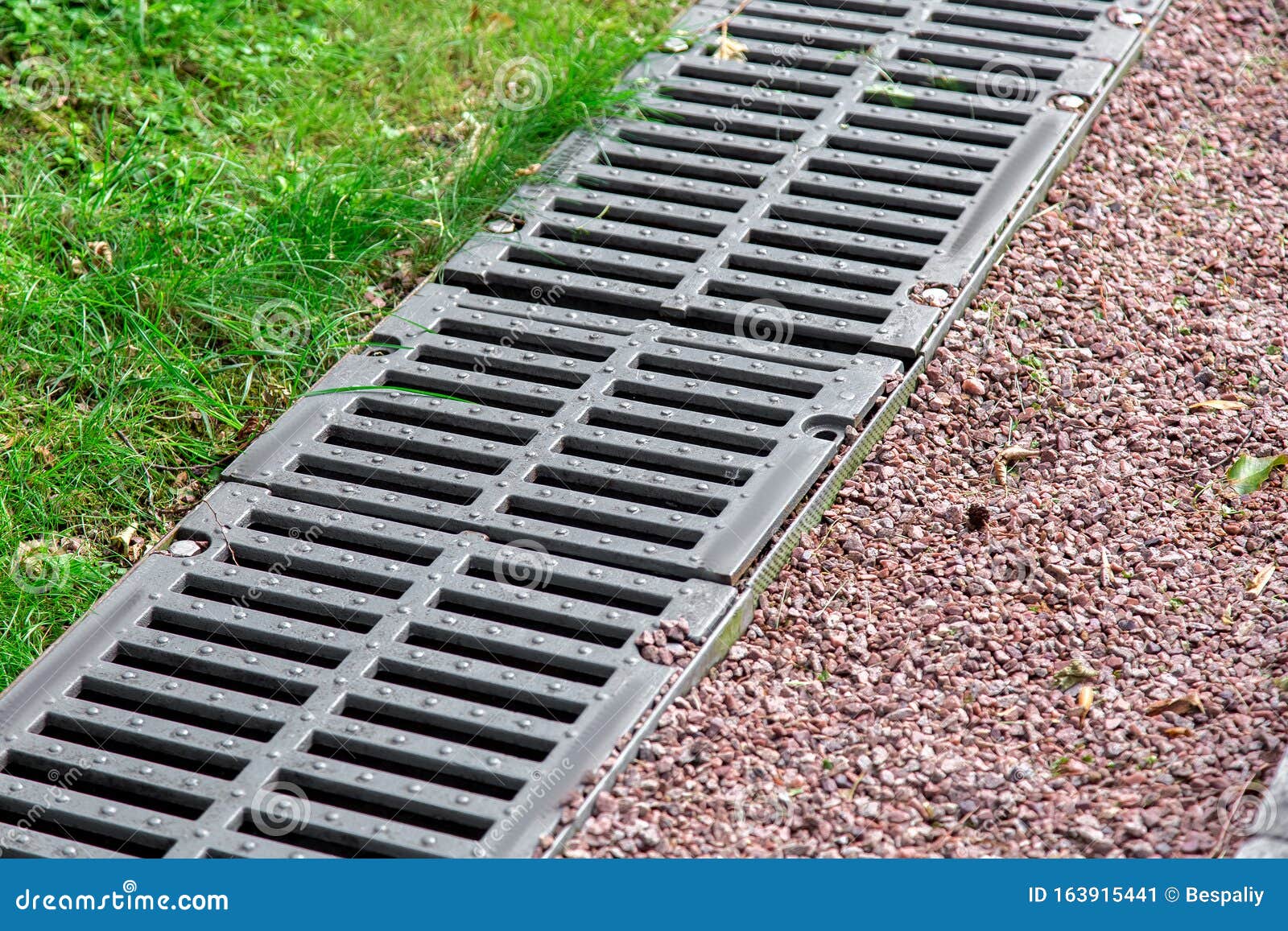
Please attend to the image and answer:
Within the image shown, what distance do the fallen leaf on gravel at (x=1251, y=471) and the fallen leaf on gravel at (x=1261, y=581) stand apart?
0.25 meters

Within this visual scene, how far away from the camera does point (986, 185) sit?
3877 millimetres

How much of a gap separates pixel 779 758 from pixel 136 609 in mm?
1252

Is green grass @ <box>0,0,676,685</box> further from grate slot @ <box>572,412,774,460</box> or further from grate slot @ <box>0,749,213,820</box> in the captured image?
grate slot @ <box>572,412,774,460</box>

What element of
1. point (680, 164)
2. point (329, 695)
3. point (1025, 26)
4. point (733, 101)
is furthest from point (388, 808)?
point (1025, 26)

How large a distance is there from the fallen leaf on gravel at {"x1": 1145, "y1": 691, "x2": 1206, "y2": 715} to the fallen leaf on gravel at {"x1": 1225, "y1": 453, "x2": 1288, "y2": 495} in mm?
653

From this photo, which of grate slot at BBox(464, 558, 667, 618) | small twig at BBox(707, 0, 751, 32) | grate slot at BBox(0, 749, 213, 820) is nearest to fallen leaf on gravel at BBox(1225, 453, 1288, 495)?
grate slot at BBox(464, 558, 667, 618)

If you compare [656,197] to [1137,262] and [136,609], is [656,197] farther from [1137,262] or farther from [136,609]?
[136,609]

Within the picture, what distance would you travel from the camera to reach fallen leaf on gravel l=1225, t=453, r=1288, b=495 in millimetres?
3084

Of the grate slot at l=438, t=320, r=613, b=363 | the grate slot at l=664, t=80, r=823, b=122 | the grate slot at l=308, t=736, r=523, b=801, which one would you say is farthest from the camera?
the grate slot at l=664, t=80, r=823, b=122

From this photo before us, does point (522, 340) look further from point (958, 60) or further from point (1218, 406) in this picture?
point (958, 60)

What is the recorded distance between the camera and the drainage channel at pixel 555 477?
2561 mm

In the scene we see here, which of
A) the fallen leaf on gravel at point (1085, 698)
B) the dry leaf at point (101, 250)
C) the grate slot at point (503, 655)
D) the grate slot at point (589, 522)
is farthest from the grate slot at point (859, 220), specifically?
the dry leaf at point (101, 250)

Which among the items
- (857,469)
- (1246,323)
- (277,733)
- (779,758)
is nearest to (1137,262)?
(1246,323)

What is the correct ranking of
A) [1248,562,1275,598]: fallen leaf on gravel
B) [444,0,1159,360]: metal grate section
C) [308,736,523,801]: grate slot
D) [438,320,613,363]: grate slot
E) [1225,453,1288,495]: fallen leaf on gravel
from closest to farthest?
[308,736,523,801]: grate slot, [1248,562,1275,598]: fallen leaf on gravel, [1225,453,1288,495]: fallen leaf on gravel, [438,320,613,363]: grate slot, [444,0,1159,360]: metal grate section
